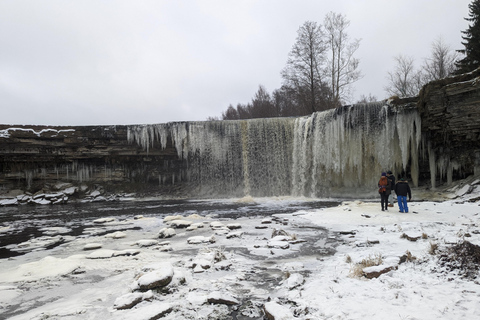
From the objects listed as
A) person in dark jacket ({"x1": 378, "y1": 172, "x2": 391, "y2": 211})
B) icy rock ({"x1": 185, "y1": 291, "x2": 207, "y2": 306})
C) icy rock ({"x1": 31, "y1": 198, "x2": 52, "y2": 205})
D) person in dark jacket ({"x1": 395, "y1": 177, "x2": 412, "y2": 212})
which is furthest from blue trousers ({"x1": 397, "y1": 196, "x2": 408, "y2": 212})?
icy rock ({"x1": 31, "y1": 198, "x2": 52, "y2": 205})

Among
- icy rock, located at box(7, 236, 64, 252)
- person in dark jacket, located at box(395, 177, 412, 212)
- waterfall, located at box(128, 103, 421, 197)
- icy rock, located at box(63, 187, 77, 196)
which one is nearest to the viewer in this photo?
icy rock, located at box(7, 236, 64, 252)

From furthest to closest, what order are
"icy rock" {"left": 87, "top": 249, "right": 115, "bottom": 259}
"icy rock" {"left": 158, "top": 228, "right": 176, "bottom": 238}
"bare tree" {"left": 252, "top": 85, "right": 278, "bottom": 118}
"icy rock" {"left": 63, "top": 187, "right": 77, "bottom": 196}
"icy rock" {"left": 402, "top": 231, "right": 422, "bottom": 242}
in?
"bare tree" {"left": 252, "top": 85, "right": 278, "bottom": 118}
"icy rock" {"left": 63, "top": 187, "right": 77, "bottom": 196}
"icy rock" {"left": 158, "top": 228, "right": 176, "bottom": 238}
"icy rock" {"left": 87, "top": 249, "right": 115, "bottom": 259}
"icy rock" {"left": 402, "top": 231, "right": 422, "bottom": 242}

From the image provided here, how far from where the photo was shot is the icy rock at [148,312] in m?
3.11

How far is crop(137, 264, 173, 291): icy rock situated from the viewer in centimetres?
380

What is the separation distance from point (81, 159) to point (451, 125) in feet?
87.9

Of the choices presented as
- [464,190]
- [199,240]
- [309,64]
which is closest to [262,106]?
[309,64]

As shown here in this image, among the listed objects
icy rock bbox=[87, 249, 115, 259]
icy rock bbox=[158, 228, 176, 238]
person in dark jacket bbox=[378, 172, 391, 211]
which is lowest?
icy rock bbox=[158, 228, 176, 238]

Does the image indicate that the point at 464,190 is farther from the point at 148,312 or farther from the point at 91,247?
the point at 91,247

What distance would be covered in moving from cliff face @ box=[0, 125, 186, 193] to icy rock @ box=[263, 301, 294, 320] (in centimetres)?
2151

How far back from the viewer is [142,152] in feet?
79.0

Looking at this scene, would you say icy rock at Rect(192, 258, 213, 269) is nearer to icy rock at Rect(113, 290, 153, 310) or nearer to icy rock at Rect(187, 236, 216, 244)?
icy rock at Rect(113, 290, 153, 310)

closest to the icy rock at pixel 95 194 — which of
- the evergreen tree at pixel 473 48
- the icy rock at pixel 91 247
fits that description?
the icy rock at pixel 91 247

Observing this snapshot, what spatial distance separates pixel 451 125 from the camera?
14305mm

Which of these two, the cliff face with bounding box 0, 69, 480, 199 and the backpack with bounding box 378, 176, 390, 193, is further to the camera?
the cliff face with bounding box 0, 69, 480, 199
